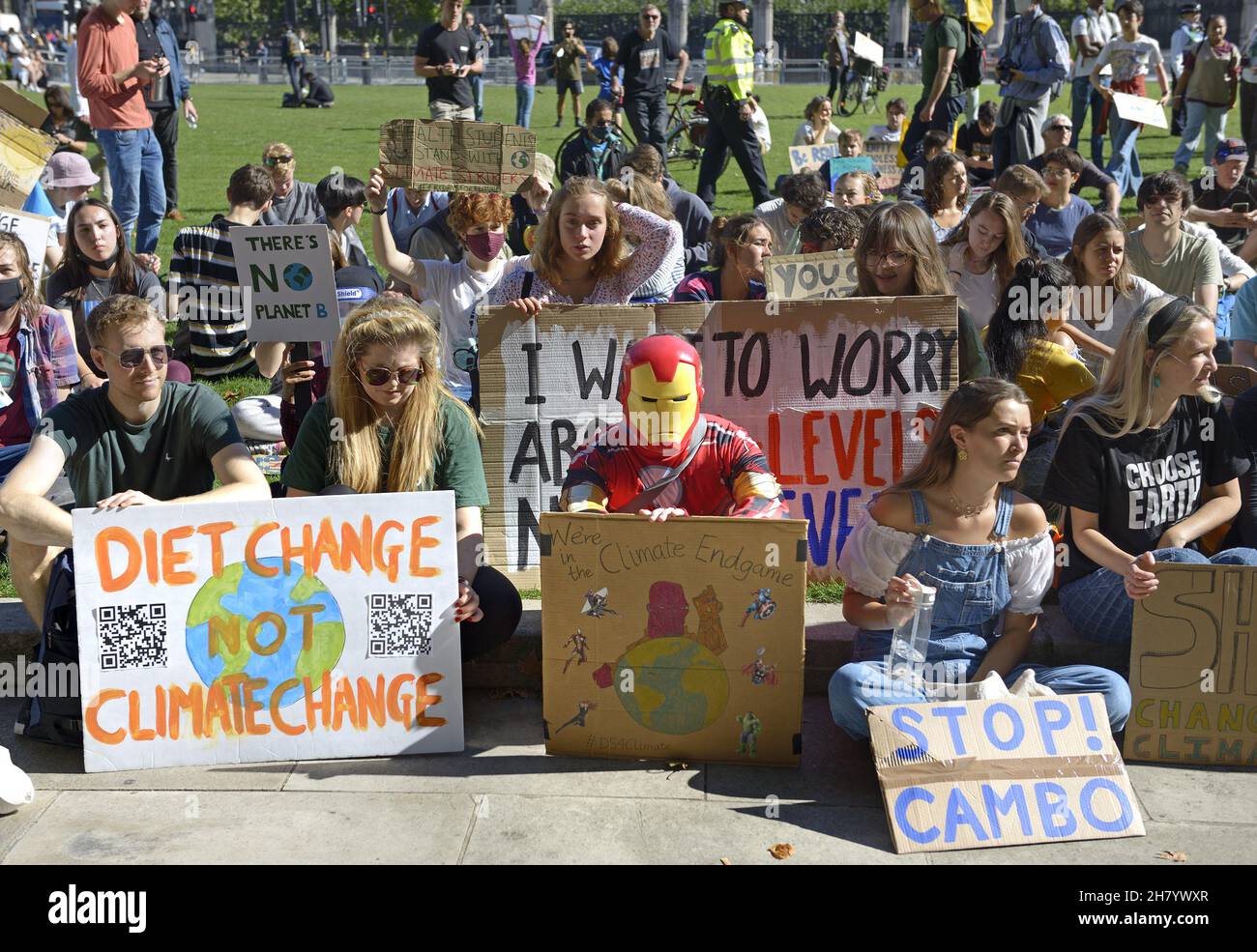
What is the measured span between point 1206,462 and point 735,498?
1631 mm

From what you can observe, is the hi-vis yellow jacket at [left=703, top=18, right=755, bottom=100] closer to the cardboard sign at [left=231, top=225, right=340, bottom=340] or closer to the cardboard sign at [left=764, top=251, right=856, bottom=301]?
the cardboard sign at [left=764, top=251, right=856, bottom=301]

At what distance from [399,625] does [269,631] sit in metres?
0.39

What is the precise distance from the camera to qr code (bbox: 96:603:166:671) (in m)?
4.13

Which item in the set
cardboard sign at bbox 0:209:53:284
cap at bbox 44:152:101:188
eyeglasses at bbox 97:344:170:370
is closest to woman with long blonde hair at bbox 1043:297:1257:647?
eyeglasses at bbox 97:344:170:370

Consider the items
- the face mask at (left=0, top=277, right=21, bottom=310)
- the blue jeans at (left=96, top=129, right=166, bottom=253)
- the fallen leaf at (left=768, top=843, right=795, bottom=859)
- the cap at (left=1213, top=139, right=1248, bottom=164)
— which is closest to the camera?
the fallen leaf at (left=768, top=843, right=795, bottom=859)

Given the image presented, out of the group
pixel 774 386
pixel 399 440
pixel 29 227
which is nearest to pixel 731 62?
pixel 29 227

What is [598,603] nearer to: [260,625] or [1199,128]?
[260,625]

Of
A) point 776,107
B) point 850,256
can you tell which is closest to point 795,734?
point 850,256

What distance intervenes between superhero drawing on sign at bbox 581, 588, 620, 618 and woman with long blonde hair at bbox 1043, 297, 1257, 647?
1.54 meters

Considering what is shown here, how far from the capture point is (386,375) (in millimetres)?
4348

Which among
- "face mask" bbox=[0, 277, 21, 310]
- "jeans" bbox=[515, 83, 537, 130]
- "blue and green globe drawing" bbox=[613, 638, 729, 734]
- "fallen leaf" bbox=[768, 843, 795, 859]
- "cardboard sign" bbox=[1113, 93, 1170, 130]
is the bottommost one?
"fallen leaf" bbox=[768, 843, 795, 859]

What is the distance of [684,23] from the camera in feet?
215

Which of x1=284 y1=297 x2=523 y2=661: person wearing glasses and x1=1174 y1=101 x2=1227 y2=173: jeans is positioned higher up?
x1=1174 y1=101 x2=1227 y2=173: jeans

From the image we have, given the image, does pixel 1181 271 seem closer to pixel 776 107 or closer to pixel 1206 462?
pixel 1206 462
